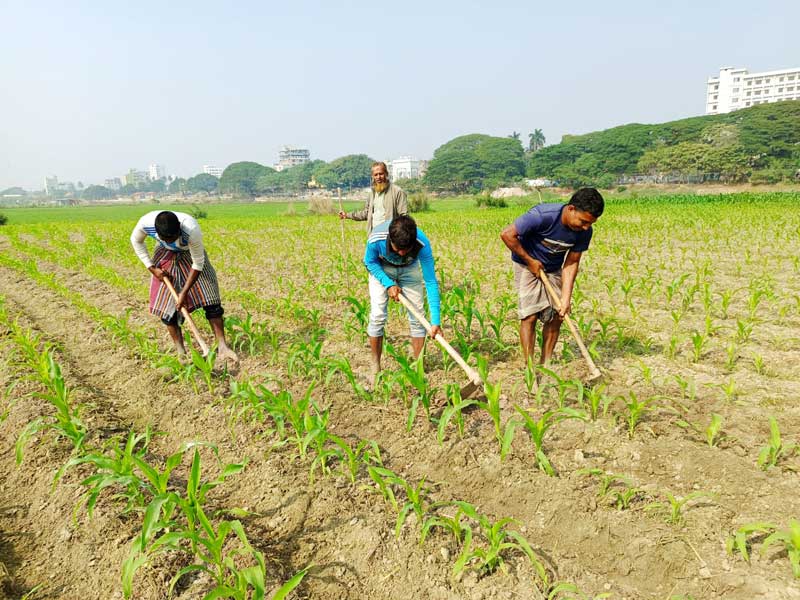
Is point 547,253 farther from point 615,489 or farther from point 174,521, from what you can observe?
point 174,521

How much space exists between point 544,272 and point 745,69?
445 ft

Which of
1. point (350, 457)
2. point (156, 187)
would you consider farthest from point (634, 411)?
point (156, 187)

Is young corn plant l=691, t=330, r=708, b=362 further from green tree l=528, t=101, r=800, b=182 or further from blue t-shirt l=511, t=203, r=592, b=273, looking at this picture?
green tree l=528, t=101, r=800, b=182

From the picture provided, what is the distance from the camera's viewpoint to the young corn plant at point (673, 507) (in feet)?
7.20

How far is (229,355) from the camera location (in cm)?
430

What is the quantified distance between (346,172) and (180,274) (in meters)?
118

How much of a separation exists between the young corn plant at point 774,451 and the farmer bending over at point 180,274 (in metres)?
3.94

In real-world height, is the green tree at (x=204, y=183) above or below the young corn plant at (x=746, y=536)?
above

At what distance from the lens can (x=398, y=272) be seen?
3.71 metres

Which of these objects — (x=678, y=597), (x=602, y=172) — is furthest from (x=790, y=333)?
(x=602, y=172)

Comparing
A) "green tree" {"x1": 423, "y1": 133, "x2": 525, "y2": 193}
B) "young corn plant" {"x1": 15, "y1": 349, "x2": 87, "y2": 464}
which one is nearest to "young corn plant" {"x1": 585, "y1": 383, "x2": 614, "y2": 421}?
"young corn plant" {"x1": 15, "y1": 349, "x2": 87, "y2": 464}

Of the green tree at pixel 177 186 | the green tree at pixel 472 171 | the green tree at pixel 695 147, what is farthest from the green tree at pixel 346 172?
the green tree at pixel 177 186

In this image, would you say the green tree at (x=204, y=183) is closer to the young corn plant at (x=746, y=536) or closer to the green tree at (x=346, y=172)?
the green tree at (x=346, y=172)

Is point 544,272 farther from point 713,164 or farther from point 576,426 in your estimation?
point 713,164
